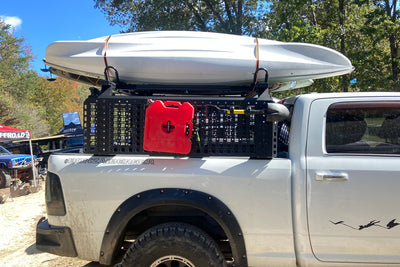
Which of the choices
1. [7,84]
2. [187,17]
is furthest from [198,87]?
[7,84]

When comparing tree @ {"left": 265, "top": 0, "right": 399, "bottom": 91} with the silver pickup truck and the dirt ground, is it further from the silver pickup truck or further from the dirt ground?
the dirt ground

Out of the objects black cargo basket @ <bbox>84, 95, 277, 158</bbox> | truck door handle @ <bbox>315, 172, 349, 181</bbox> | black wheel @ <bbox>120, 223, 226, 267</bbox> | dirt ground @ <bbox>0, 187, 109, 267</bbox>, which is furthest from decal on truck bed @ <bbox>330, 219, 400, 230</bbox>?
dirt ground @ <bbox>0, 187, 109, 267</bbox>

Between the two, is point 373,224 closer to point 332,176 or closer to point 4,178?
point 332,176

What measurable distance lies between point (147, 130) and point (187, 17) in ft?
49.6

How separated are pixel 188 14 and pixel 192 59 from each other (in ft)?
48.9

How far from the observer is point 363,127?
2.57m

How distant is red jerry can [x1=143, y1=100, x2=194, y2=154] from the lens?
2395 millimetres

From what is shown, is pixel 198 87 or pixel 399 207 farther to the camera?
pixel 198 87

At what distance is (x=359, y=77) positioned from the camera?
9555 millimetres

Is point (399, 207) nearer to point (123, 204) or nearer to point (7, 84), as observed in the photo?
point (123, 204)

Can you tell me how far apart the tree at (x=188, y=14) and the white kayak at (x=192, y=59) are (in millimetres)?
13016

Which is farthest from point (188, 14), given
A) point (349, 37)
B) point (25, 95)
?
point (25, 95)

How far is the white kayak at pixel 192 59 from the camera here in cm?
257

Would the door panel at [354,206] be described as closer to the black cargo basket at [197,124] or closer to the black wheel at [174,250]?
the black cargo basket at [197,124]
